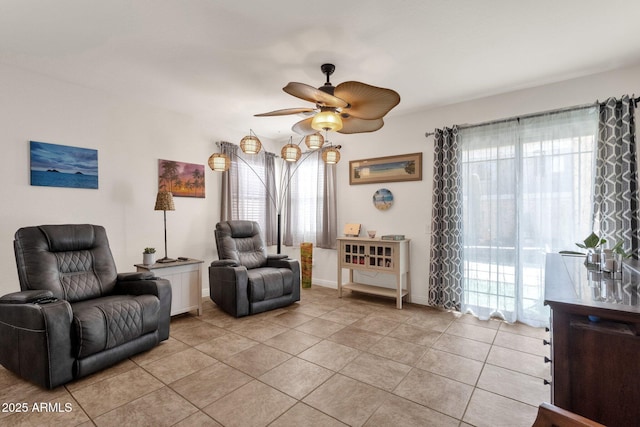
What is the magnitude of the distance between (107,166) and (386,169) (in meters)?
3.61

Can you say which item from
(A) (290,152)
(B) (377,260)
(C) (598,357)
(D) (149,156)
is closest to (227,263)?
(A) (290,152)

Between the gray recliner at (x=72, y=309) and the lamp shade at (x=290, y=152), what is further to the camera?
the lamp shade at (x=290, y=152)

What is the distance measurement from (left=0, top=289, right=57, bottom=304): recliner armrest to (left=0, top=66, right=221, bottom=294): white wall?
995 mm

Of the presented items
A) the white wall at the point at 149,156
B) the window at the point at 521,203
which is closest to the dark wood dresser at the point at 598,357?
the window at the point at 521,203

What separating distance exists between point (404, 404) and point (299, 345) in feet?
3.80

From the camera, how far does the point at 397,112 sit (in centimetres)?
425

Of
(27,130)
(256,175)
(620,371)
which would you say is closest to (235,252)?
(256,175)

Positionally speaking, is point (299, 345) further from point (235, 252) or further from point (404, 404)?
point (235, 252)

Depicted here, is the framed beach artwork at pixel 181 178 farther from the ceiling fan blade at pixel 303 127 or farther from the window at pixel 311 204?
the ceiling fan blade at pixel 303 127

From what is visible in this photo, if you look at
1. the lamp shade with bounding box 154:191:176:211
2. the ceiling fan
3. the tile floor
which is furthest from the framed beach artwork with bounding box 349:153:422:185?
the lamp shade with bounding box 154:191:176:211

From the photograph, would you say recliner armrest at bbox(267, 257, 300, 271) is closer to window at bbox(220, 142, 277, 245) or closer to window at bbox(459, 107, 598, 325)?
window at bbox(220, 142, 277, 245)

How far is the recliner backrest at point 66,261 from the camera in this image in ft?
8.34

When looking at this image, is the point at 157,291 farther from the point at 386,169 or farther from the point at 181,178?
the point at 386,169

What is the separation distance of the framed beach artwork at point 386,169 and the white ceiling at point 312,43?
3.18 ft
